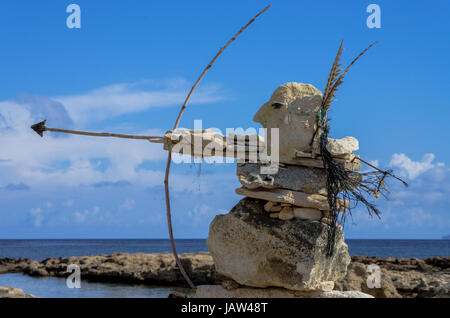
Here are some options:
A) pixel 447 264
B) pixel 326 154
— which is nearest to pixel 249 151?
pixel 326 154

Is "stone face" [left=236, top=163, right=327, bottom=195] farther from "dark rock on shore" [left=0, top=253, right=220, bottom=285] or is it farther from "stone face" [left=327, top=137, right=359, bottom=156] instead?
"dark rock on shore" [left=0, top=253, right=220, bottom=285]

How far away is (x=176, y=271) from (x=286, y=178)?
12.5 metres

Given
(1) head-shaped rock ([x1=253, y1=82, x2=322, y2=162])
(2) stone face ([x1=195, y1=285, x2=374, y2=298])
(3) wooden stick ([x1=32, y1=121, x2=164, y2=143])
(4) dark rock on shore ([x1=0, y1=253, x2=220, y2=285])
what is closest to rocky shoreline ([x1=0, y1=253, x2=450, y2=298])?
(4) dark rock on shore ([x1=0, y1=253, x2=220, y2=285])

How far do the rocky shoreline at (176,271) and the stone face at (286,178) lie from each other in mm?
6797

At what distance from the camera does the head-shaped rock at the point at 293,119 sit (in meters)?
6.25

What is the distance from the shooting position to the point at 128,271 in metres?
18.5

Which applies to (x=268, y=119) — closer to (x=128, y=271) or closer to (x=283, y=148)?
(x=283, y=148)

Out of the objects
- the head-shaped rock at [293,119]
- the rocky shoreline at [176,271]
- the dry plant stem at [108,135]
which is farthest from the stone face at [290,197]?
the rocky shoreline at [176,271]

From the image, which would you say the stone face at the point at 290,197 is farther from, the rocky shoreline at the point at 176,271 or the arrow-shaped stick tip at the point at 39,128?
the rocky shoreline at the point at 176,271

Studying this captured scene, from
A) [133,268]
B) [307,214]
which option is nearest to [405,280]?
[133,268]

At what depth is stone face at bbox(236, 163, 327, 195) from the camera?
602 centimetres

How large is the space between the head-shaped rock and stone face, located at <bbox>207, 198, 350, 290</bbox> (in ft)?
2.86

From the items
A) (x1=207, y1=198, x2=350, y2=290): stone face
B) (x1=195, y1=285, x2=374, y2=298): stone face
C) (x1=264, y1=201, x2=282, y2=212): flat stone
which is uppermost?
(x1=264, y1=201, x2=282, y2=212): flat stone

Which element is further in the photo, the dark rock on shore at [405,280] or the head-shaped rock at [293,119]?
the dark rock on shore at [405,280]
